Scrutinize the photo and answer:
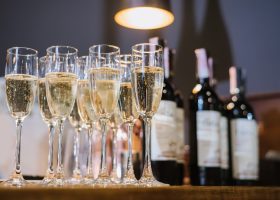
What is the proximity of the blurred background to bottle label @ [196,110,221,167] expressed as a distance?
3.07 feet

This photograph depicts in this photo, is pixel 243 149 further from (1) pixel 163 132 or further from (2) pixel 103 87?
(2) pixel 103 87

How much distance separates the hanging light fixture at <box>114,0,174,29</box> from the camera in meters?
1.67

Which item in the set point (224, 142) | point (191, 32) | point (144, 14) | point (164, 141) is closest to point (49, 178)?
point (164, 141)

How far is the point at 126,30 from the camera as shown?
254cm

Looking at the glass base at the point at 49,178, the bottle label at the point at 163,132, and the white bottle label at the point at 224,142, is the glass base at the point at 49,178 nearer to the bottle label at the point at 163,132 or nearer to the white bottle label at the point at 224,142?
the bottle label at the point at 163,132

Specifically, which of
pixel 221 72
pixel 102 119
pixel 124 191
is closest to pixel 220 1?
pixel 221 72

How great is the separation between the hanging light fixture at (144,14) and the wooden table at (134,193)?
3.11 ft

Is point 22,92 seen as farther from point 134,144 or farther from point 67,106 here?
point 134,144

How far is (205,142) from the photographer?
4.98 feet

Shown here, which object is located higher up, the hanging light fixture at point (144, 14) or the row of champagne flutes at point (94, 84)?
the hanging light fixture at point (144, 14)

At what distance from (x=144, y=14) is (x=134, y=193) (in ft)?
3.87

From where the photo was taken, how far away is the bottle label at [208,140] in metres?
1.52

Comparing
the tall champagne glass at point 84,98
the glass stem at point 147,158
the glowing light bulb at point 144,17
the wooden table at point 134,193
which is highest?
the glowing light bulb at point 144,17

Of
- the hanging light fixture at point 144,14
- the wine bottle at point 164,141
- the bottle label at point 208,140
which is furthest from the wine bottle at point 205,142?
the hanging light fixture at point 144,14
